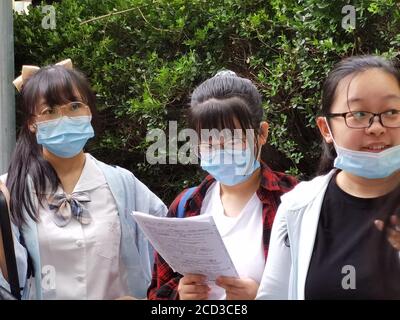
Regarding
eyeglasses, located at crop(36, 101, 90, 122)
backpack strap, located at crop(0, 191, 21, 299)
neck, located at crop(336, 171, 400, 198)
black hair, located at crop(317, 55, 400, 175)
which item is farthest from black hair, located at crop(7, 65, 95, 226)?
neck, located at crop(336, 171, 400, 198)

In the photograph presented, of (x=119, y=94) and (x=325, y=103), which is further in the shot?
(x=119, y=94)

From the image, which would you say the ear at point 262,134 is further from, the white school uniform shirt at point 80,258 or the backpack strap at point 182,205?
the white school uniform shirt at point 80,258

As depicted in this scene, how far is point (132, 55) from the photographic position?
467cm

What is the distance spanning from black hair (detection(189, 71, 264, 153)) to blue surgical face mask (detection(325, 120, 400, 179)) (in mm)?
498

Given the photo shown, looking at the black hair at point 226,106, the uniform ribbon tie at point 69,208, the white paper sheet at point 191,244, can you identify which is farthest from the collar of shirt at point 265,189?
the uniform ribbon tie at point 69,208

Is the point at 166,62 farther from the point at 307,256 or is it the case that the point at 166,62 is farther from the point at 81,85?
the point at 307,256

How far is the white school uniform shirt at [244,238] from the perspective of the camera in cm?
240

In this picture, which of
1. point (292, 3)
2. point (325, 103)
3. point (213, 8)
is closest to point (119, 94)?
point (213, 8)

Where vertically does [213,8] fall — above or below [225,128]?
above

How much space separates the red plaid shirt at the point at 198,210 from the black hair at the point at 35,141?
1.94 feet
